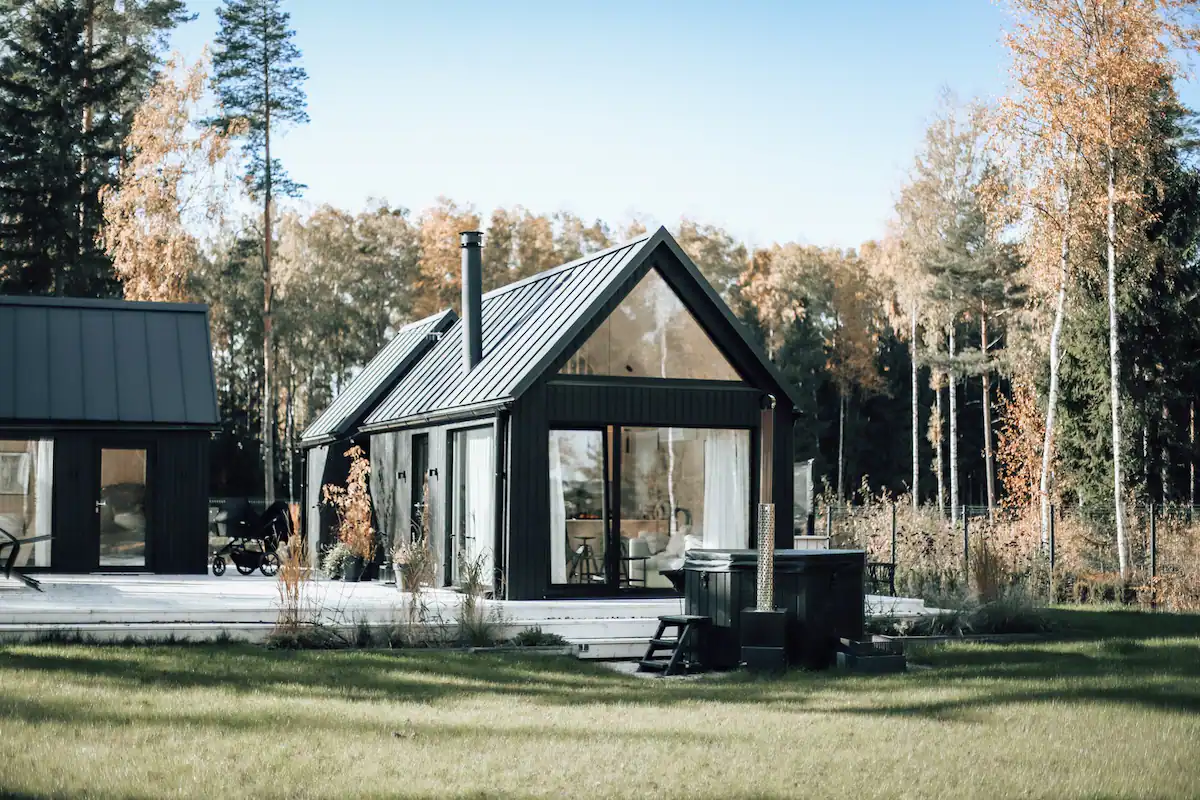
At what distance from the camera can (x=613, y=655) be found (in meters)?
14.1

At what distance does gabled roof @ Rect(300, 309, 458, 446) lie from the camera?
21891 millimetres

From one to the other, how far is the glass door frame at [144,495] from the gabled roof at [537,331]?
3.47 m

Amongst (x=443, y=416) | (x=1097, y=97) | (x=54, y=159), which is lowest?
(x=443, y=416)

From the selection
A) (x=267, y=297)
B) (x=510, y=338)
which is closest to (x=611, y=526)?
(x=510, y=338)

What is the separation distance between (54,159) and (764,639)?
28.1m

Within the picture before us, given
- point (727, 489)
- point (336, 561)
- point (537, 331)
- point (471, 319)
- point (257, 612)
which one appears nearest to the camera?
point (257, 612)

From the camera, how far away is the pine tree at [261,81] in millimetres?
39781

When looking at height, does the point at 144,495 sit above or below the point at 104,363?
below

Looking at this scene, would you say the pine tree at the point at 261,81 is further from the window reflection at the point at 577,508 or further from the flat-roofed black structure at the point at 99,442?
the window reflection at the point at 577,508

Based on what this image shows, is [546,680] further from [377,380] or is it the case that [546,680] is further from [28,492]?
[377,380]

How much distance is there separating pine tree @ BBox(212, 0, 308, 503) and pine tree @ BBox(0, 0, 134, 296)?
4272 mm

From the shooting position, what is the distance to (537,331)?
55.9ft

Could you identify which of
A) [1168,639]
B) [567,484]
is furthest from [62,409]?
[1168,639]

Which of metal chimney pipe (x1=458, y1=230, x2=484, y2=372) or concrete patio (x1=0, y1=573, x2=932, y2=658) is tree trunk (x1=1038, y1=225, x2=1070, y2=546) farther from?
metal chimney pipe (x1=458, y1=230, x2=484, y2=372)
